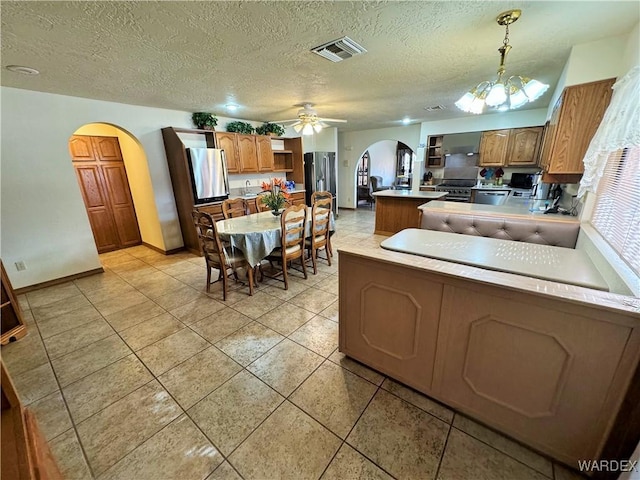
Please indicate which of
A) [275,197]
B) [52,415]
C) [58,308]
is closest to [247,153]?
[275,197]

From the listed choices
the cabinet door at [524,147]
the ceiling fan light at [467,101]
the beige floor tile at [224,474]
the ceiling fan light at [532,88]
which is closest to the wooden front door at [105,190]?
the beige floor tile at [224,474]

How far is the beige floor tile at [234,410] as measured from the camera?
1.43 metres

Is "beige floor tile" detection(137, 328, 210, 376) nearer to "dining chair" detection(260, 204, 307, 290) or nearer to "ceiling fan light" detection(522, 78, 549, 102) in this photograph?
"dining chair" detection(260, 204, 307, 290)

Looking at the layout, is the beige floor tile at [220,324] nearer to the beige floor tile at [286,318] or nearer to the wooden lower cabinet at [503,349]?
the beige floor tile at [286,318]

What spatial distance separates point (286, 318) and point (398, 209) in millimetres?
3245

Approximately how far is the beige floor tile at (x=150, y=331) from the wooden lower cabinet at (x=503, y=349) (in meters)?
1.80

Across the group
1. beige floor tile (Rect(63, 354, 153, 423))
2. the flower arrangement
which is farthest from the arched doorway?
beige floor tile (Rect(63, 354, 153, 423))

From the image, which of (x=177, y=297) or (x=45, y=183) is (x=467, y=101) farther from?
(x=45, y=183)

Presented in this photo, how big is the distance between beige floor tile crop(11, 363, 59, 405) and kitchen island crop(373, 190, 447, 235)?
4686 millimetres

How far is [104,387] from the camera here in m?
1.78

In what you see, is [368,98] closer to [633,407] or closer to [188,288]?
[188,288]

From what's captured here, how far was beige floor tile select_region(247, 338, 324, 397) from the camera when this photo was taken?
177cm

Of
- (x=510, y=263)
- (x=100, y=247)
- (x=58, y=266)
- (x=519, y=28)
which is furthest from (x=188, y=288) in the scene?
(x=519, y=28)

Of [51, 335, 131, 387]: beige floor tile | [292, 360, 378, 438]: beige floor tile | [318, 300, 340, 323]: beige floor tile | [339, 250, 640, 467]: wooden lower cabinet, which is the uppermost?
[339, 250, 640, 467]: wooden lower cabinet
